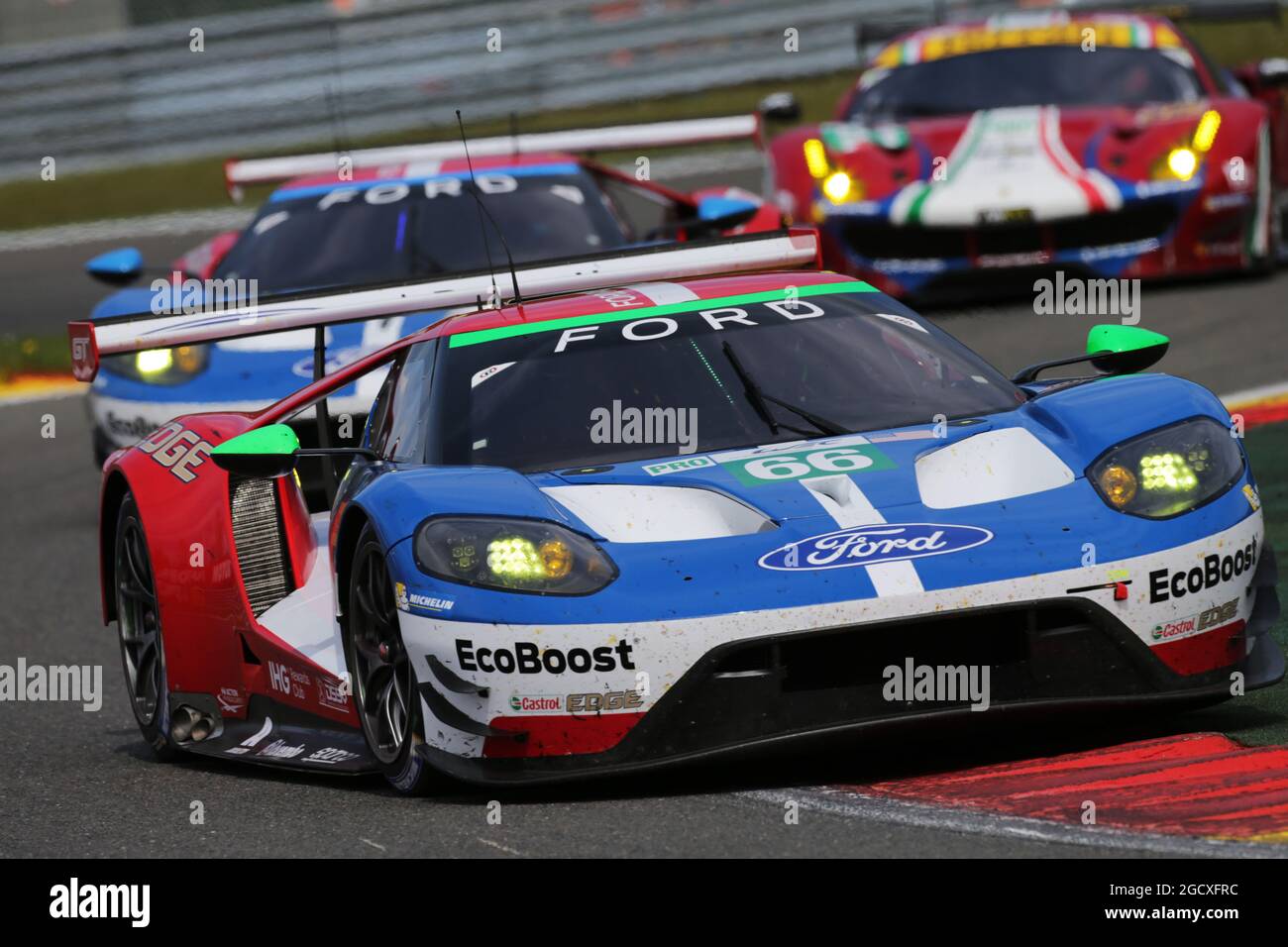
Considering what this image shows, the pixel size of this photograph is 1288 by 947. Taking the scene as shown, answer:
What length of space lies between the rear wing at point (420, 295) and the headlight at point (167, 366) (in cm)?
318

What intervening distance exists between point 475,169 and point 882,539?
6307mm

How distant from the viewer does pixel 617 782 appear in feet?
17.5

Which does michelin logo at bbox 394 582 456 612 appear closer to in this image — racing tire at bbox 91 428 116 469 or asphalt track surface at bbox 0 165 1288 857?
asphalt track surface at bbox 0 165 1288 857

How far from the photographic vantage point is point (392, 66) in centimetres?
2069

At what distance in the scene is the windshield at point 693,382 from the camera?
18.7ft

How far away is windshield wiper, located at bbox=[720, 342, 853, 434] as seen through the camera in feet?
18.6

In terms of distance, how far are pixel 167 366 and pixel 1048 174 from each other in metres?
4.30

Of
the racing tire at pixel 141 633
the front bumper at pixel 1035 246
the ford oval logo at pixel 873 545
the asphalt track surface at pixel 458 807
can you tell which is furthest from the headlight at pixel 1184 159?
the ford oval logo at pixel 873 545

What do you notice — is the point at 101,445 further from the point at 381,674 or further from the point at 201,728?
the point at 381,674

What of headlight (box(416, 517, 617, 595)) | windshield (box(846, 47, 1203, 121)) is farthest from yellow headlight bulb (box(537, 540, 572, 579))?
windshield (box(846, 47, 1203, 121))

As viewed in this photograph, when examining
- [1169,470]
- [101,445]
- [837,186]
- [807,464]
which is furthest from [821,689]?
[837,186]

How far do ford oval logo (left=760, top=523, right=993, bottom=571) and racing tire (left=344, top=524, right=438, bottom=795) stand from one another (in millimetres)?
841
